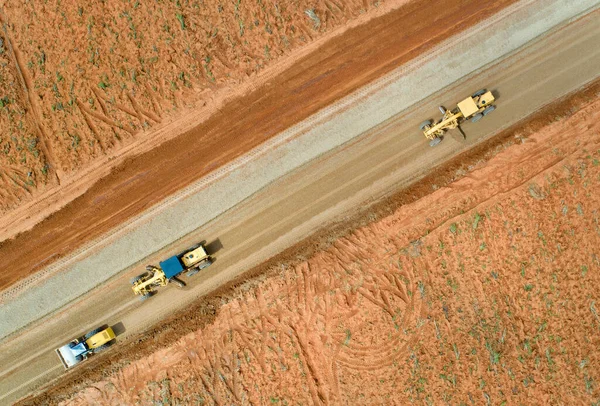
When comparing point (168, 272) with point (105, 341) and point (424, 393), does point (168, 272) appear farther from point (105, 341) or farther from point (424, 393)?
point (424, 393)

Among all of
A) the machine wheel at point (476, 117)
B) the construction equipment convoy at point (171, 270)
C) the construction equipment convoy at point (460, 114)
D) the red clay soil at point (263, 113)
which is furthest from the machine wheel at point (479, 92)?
the construction equipment convoy at point (171, 270)

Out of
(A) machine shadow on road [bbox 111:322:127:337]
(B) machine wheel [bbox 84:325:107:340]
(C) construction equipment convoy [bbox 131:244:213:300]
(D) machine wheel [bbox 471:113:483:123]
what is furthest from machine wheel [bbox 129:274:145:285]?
(D) machine wheel [bbox 471:113:483:123]

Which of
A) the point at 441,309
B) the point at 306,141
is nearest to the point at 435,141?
the point at 306,141

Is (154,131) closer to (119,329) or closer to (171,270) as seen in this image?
(171,270)

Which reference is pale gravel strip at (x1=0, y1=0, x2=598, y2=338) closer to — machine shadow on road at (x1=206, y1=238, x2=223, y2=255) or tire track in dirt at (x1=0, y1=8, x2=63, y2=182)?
machine shadow on road at (x1=206, y1=238, x2=223, y2=255)

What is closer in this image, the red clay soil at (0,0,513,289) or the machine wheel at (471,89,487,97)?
the machine wheel at (471,89,487,97)

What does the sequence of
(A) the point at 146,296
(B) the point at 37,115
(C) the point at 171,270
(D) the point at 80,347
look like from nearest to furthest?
(C) the point at 171,270, (D) the point at 80,347, (A) the point at 146,296, (B) the point at 37,115

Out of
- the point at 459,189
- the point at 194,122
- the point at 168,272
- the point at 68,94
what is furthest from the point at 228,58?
the point at 459,189
